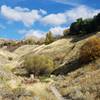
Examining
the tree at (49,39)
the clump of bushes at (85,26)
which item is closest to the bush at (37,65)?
the clump of bushes at (85,26)

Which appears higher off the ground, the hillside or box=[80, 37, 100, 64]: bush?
box=[80, 37, 100, 64]: bush

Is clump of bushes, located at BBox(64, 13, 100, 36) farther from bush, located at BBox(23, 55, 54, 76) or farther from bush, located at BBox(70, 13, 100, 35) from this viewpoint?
bush, located at BBox(23, 55, 54, 76)

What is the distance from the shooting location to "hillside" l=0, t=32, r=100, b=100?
32469 millimetres

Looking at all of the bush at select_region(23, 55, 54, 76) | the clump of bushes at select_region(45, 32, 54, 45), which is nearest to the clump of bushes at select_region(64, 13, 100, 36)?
the clump of bushes at select_region(45, 32, 54, 45)

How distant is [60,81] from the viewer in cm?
5328

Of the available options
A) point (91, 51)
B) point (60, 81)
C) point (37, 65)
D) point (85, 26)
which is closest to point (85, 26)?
point (85, 26)

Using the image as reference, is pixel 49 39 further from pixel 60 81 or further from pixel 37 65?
pixel 60 81

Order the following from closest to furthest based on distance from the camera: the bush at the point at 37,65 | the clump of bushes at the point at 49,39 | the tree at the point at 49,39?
the bush at the point at 37,65 < the clump of bushes at the point at 49,39 < the tree at the point at 49,39

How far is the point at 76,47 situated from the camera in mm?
90562

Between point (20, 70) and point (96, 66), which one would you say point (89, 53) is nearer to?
point (96, 66)

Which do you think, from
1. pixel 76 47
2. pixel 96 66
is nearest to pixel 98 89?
pixel 96 66

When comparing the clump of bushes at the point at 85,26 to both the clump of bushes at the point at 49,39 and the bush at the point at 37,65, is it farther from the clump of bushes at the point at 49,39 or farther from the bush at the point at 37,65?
the bush at the point at 37,65

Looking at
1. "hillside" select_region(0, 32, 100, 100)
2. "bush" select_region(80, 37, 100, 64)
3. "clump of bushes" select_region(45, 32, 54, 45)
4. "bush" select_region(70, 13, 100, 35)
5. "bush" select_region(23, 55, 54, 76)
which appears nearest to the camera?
"hillside" select_region(0, 32, 100, 100)

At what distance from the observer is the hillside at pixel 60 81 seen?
1278 inches
